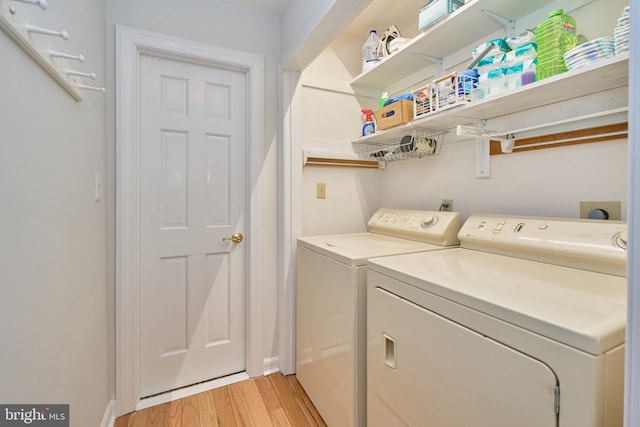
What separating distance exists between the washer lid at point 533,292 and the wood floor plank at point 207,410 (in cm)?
127

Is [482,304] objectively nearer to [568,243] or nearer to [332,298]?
[568,243]

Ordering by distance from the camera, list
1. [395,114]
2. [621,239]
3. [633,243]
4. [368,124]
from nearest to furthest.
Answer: [633,243] < [621,239] < [395,114] < [368,124]

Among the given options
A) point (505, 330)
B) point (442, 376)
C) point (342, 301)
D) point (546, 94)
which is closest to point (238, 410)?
point (342, 301)

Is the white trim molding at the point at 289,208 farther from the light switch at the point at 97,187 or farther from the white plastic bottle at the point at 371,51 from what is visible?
the light switch at the point at 97,187

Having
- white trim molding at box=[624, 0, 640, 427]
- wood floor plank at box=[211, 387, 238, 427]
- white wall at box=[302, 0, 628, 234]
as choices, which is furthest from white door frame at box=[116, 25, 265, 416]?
white trim molding at box=[624, 0, 640, 427]

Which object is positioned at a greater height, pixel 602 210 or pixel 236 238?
pixel 602 210

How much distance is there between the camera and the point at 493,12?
53.0 inches

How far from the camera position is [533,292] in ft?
2.65

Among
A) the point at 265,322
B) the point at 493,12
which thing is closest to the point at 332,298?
the point at 265,322

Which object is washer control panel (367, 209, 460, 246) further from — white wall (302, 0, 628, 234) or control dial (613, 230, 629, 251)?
control dial (613, 230, 629, 251)

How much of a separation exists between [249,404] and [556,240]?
5.83 ft

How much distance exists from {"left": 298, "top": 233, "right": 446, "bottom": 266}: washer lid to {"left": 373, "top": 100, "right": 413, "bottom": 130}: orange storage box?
708 mm

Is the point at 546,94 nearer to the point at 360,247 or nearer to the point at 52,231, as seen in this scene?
the point at 360,247

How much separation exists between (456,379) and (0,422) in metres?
1.12
